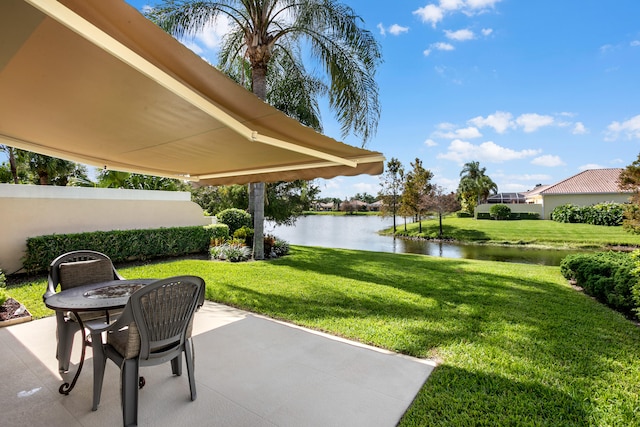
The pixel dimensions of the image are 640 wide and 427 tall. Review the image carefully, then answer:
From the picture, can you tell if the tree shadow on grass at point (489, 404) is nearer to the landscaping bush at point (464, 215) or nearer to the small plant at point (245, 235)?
the small plant at point (245, 235)

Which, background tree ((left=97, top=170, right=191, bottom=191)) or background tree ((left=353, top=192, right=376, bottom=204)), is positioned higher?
background tree ((left=353, top=192, right=376, bottom=204))

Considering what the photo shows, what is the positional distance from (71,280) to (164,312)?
2.27m

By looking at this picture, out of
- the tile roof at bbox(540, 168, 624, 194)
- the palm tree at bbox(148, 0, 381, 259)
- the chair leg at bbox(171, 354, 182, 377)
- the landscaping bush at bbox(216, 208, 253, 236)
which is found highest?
the palm tree at bbox(148, 0, 381, 259)

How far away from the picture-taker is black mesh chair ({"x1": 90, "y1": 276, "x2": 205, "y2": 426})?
256 cm

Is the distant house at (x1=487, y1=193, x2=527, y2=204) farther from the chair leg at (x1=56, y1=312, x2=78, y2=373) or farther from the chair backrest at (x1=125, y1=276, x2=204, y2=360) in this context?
the chair leg at (x1=56, y1=312, x2=78, y2=373)

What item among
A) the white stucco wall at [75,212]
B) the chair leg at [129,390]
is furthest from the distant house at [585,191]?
the chair leg at [129,390]

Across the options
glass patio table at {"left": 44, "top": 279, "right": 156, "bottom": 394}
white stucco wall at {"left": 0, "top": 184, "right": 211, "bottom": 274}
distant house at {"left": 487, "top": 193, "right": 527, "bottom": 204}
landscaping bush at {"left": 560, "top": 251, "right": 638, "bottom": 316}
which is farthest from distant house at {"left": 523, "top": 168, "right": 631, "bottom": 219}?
glass patio table at {"left": 44, "top": 279, "right": 156, "bottom": 394}

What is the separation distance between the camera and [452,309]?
5.77 metres

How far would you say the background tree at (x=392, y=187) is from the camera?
31.1 metres

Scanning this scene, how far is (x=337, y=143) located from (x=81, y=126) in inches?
121

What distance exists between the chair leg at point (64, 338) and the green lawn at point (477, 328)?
2855 mm

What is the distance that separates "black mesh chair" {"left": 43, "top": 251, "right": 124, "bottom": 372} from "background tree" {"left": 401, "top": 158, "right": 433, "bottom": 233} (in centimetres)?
2772

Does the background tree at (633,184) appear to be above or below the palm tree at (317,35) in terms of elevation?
below

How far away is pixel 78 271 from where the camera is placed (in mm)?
4066
